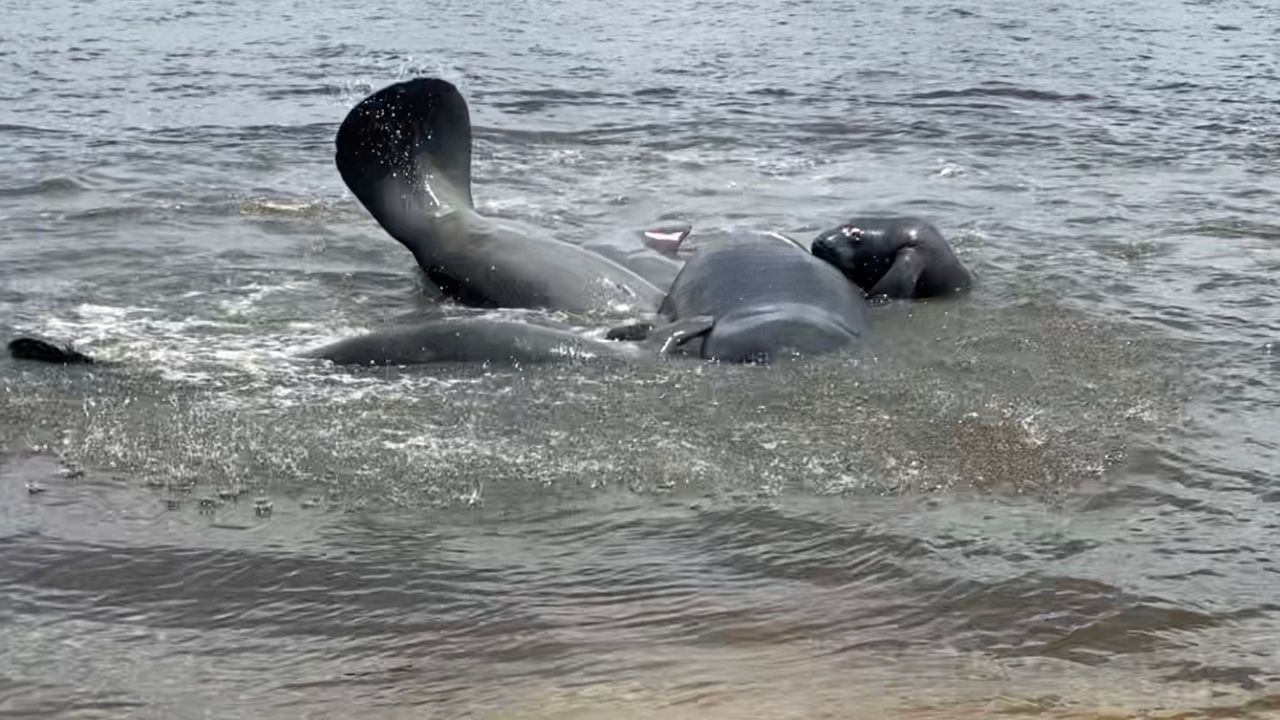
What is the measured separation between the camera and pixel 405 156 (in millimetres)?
7699

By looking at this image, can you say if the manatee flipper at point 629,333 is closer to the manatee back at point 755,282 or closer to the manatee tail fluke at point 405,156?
the manatee back at point 755,282

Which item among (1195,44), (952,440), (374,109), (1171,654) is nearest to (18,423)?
(374,109)

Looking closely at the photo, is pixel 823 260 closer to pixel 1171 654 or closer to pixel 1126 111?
pixel 1171 654

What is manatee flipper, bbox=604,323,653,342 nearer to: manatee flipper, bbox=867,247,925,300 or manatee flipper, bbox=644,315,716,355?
manatee flipper, bbox=644,315,716,355

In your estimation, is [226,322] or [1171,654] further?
[226,322]

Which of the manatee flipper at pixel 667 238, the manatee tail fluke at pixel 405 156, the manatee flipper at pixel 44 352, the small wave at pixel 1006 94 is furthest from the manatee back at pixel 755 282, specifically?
the small wave at pixel 1006 94

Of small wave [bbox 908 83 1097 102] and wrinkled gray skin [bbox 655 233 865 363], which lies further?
small wave [bbox 908 83 1097 102]

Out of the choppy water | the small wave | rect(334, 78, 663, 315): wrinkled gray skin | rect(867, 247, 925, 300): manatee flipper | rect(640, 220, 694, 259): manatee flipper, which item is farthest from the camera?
the small wave

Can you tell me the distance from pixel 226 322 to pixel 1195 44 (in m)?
12.3

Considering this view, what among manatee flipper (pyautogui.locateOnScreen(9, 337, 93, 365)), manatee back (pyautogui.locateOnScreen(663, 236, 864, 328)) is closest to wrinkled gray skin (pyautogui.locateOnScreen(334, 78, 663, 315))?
manatee back (pyautogui.locateOnScreen(663, 236, 864, 328))

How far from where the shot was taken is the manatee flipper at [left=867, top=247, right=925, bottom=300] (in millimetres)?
7539

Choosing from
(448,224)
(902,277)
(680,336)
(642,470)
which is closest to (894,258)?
(902,277)

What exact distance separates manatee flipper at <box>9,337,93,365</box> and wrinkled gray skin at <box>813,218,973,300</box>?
131 inches

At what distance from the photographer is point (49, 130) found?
11844 millimetres
